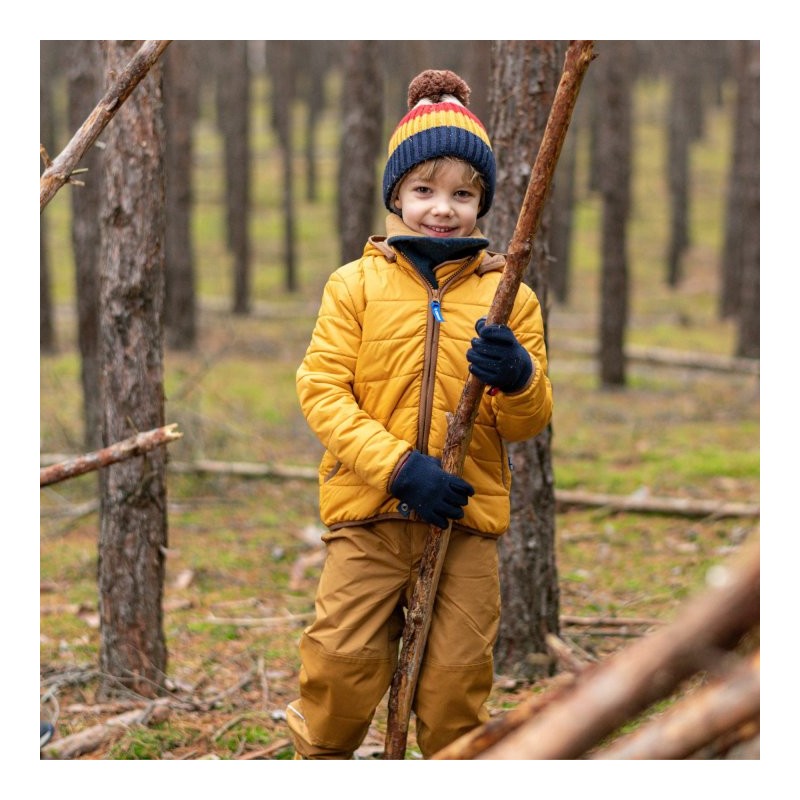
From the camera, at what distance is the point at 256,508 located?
827cm

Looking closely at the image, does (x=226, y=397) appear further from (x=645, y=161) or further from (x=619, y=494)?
(x=645, y=161)

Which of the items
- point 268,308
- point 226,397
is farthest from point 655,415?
point 268,308

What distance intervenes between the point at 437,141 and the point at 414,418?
821 mm

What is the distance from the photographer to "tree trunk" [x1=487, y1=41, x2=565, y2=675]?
449 centimetres

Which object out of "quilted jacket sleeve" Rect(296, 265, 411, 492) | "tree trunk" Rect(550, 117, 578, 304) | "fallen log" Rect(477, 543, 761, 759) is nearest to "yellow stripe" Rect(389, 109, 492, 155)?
"quilted jacket sleeve" Rect(296, 265, 411, 492)

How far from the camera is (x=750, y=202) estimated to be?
1375 centimetres

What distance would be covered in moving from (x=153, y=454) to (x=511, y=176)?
2.00 metres

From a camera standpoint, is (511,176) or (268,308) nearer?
(511,176)

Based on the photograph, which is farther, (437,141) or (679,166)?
(679,166)

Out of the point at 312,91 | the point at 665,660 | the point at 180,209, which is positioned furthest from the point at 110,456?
the point at 312,91

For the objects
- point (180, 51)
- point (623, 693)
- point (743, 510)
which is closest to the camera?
point (623, 693)

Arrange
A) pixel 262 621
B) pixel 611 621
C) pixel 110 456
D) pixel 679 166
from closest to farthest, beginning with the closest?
1. pixel 110 456
2. pixel 611 621
3. pixel 262 621
4. pixel 679 166

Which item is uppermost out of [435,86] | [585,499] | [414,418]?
[435,86]

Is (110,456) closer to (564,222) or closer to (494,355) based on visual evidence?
(494,355)
